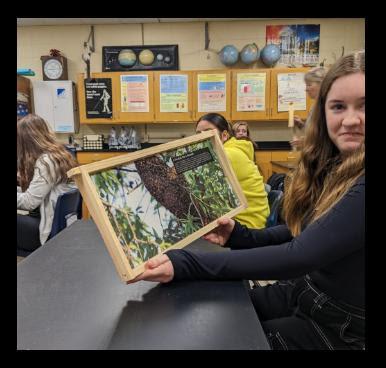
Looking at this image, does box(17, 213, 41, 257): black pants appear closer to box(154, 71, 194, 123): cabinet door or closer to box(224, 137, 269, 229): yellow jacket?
box(224, 137, 269, 229): yellow jacket

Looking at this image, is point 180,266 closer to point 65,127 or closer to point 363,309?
point 363,309

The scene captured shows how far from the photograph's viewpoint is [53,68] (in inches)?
187

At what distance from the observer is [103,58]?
15.8 feet

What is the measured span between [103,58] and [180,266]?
4.68 metres

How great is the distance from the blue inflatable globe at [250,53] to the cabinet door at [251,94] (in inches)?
11.3

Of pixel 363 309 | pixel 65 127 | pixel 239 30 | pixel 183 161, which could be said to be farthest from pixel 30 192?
pixel 239 30

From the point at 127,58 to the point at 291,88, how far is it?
7.59ft

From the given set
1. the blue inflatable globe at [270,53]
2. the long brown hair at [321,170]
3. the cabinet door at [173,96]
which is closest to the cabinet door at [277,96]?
the blue inflatable globe at [270,53]

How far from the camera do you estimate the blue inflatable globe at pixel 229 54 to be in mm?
4598

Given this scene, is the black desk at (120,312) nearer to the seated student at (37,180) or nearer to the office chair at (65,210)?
the office chair at (65,210)

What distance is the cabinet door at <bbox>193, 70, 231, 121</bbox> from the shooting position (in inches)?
174

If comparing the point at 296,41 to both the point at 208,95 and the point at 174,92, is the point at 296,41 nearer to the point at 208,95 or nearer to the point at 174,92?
the point at 208,95
